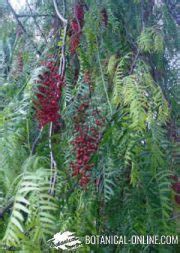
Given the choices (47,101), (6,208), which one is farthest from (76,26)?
(6,208)

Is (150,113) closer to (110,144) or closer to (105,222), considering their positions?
(110,144)

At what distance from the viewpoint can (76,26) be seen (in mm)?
1325

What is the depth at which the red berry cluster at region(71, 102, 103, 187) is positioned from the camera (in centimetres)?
84

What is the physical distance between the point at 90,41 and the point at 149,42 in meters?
0.21

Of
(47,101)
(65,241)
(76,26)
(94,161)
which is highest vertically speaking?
(76,26)

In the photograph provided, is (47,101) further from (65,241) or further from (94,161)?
(65,241)

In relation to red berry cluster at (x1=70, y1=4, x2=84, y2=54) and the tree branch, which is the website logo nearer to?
the tree branch

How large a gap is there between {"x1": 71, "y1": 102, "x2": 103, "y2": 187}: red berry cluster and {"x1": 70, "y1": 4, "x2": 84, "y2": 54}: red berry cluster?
37cm

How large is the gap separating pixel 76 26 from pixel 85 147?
2.08ft

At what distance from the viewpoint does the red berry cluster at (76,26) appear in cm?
123

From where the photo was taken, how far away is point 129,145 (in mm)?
903

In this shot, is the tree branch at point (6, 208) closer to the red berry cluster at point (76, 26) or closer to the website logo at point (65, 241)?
the website logo at point (65, 241)

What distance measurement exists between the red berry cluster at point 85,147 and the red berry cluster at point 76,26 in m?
0.37

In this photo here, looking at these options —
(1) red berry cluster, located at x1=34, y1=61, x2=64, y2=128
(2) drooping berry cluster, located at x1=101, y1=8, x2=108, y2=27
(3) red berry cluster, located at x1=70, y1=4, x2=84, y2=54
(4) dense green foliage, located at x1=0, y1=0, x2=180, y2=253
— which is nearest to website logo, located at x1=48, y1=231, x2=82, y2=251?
(4) dense green foliage, located at x1=0, y1=0, x2=180, y2=253
